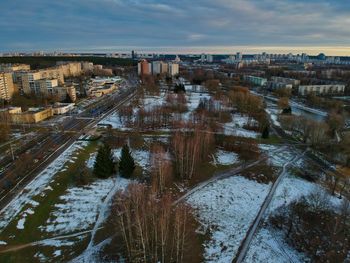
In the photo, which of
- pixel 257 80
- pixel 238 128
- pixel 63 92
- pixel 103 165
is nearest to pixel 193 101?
pixel 238 128

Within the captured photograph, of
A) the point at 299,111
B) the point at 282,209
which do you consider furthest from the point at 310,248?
the point at 299,111


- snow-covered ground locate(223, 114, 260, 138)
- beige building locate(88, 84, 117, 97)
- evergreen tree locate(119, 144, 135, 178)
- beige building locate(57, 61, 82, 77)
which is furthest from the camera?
beige building locate(57, 61, 82, 77)

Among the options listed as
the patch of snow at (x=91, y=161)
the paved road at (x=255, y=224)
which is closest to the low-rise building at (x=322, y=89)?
the paved road at (x=255, y=224)

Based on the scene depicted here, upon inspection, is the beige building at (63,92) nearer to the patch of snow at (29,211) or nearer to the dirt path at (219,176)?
the dirt path at (219,176)

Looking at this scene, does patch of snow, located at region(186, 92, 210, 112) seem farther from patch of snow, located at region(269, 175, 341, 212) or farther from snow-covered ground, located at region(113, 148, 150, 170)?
patch of snow, located at region(269, 175, 341, 212)

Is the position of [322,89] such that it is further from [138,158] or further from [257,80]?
[138,158]

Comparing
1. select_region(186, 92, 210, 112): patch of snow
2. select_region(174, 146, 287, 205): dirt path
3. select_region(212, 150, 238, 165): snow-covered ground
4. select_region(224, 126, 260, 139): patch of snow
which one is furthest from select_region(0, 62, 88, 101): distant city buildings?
select_region(174, 146, 287, 205): dirt path
